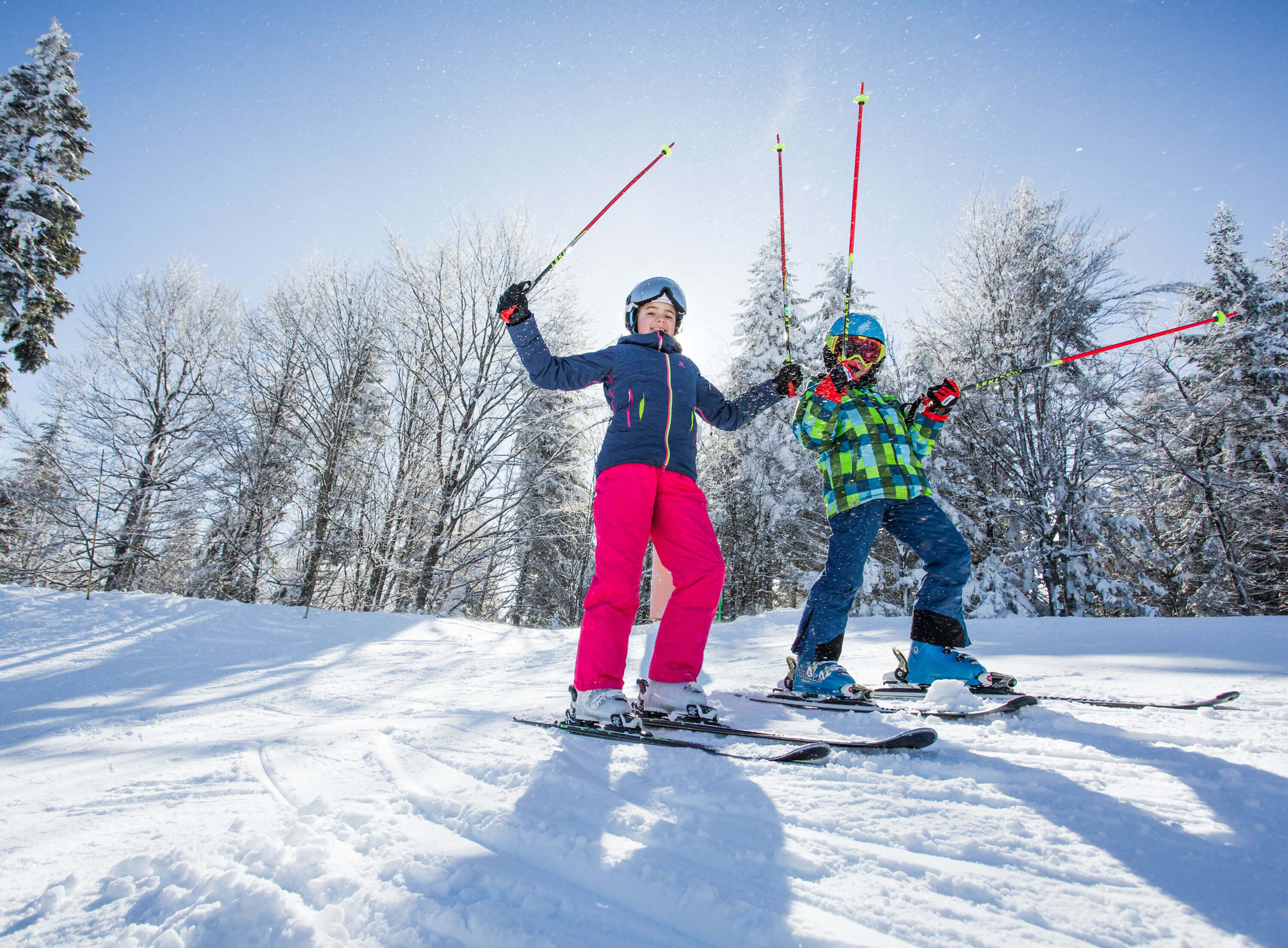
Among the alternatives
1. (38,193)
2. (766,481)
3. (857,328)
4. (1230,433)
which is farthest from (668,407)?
(1230,433)

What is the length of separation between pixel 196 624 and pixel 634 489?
559 cm

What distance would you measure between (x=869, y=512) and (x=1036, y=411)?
10174mm

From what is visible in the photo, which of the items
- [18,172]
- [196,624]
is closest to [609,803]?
[196,624]

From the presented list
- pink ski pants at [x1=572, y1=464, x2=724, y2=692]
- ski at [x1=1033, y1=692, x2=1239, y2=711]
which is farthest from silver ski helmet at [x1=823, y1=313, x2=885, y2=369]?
ski at [x1=1033, y1=692, x2=1239, y2=711]

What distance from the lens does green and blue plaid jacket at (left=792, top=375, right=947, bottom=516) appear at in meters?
2.77

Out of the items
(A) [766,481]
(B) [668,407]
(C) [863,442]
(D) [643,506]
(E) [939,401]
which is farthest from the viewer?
(A) [766,481]

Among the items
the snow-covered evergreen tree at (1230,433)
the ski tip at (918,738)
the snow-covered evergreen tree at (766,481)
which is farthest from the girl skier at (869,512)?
Answer: the snow-covered evergreen tree at (1230,433)

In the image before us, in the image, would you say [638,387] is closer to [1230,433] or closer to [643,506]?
[643,506]

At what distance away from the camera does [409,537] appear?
11.9 meters

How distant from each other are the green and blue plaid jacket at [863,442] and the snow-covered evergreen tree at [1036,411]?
30.5 ft

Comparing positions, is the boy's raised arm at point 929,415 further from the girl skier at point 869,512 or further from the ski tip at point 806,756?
the ski tip at point 806,756

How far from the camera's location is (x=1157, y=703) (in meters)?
2.04

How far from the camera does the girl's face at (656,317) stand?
2828 mm

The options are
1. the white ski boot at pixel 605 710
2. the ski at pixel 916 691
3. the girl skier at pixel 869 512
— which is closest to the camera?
the white ski boot at pixel 605 710
